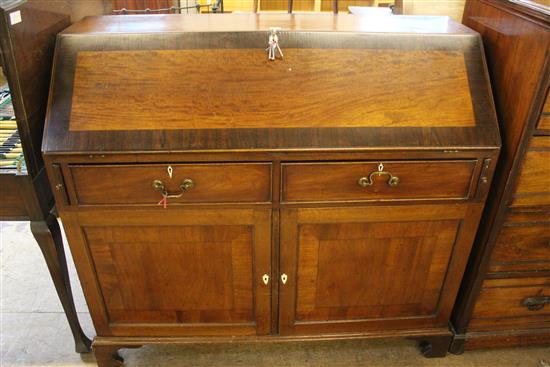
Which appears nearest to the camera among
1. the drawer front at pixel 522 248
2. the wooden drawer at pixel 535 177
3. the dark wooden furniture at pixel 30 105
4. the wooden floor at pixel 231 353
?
the dark wooden furniture at pixel 30 105

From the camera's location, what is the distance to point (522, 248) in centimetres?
129

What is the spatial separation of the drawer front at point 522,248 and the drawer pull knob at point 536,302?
125 millimetres

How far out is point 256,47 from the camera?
3.74ft

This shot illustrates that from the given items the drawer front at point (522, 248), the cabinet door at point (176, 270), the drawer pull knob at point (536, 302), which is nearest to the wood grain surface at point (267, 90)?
the cabinet door at point (176, 270)

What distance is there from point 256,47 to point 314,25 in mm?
216

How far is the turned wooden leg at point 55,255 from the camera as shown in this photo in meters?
1.18

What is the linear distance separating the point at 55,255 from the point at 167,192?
16.6 inches

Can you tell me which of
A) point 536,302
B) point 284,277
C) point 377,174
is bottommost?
point 536,302

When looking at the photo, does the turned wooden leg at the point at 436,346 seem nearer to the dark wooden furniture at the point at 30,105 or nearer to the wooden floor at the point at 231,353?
the wooden floor at the point at 231,353

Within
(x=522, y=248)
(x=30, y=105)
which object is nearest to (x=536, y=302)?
(x=522, y=248)

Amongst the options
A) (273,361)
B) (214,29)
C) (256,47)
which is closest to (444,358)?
(273,361)

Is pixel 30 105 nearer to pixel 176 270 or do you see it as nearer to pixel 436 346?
pixel 176 270

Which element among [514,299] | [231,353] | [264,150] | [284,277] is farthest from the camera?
[231,353]

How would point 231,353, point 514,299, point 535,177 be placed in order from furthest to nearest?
point 231,353 → point 514,299 → point 535,177
